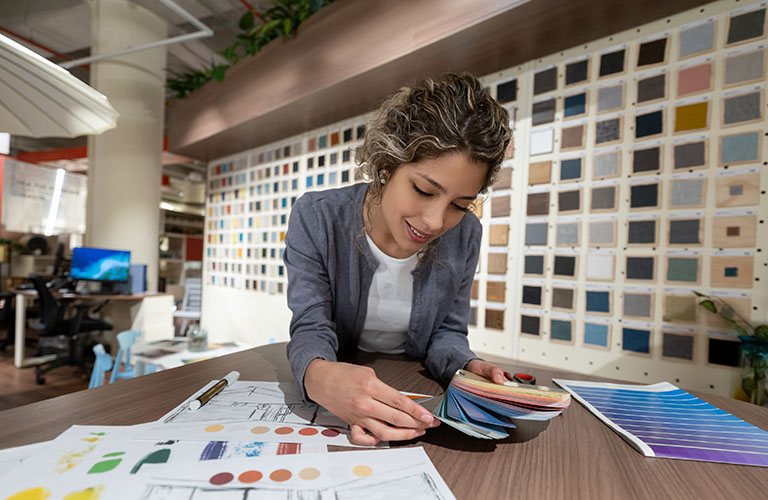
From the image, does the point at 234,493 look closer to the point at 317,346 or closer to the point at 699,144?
the point at 317,346

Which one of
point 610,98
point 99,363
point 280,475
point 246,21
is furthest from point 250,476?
point 246,21

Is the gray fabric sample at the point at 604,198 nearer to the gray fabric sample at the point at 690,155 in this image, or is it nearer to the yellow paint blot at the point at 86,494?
the gray fabric sample at the point at 690,155

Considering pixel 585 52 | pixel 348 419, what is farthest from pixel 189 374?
pixel 585 52

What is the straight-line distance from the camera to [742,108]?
50.6 inches

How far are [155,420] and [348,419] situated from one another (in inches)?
10.4

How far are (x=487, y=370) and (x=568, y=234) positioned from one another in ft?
3.88

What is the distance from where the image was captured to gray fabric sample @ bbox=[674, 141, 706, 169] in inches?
53.1

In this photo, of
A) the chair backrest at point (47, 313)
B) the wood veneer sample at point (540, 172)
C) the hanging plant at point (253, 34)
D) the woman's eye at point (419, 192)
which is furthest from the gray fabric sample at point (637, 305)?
the chair backrest at point (47, 313)

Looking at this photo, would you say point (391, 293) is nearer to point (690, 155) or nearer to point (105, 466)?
point (105, 466)

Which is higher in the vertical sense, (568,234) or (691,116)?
(691,116)

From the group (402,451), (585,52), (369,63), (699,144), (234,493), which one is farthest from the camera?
(369,63)

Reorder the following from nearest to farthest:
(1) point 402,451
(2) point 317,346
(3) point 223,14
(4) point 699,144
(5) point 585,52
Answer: (1) point 402,451 < (2) point 317,346 < (4) point 699,144 < (5) point 585,52 < (3) point 223,14

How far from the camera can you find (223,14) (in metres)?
2.43

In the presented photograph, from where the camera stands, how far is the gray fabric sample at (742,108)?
1.26 meters
